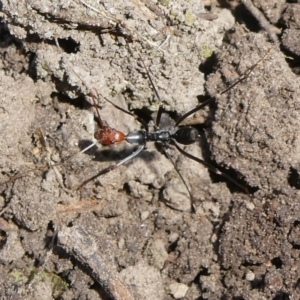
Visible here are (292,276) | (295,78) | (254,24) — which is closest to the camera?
(292,276)

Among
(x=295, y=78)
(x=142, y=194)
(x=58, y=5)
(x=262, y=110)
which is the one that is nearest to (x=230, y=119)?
(x=262, y=110)

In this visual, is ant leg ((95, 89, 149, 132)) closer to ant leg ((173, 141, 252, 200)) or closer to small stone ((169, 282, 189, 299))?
ant leg ((173, 141, 252, 200))

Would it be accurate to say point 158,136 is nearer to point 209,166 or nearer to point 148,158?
point 148,158

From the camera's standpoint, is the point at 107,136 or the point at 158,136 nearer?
the point at 107,136

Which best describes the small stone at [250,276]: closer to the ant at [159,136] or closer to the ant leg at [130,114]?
the ant at [159,136]

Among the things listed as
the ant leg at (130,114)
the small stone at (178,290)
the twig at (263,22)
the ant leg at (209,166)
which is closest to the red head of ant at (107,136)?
the ant leg at (130,114)

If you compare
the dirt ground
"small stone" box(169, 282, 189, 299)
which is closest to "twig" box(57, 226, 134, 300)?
the dirt ground

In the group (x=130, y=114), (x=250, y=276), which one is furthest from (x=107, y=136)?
(x=250, y=276)

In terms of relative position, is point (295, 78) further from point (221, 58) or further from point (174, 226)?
point (174, 226)

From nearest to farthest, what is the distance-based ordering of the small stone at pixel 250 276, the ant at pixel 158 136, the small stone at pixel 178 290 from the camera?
1. the small stone at pixel 250 276
2. the small stone at pixel 178 290
3. the ant at pixel 158 136
